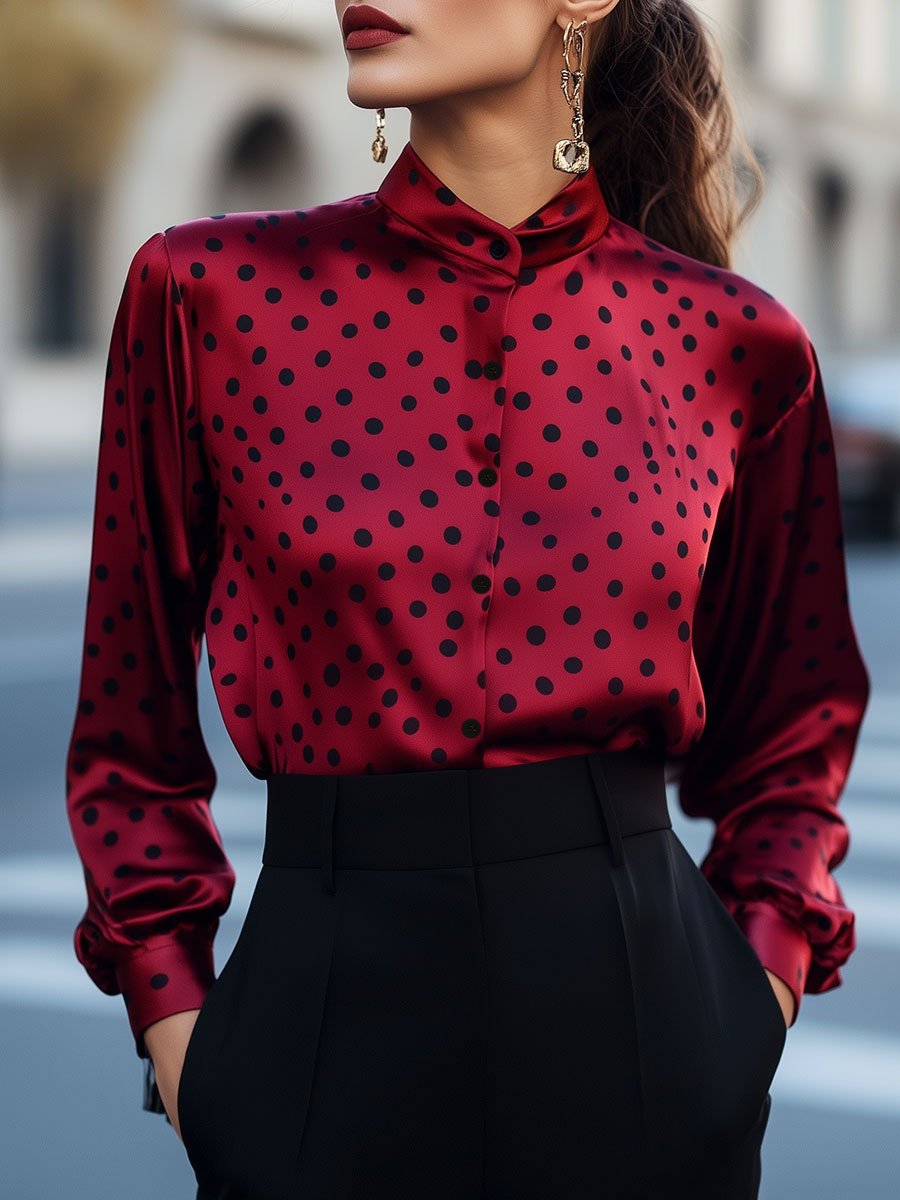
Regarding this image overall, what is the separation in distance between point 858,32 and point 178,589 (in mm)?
43337

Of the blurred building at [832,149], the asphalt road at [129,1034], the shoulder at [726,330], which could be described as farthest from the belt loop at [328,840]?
the blurred building at [832,149]

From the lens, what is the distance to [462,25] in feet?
6.39

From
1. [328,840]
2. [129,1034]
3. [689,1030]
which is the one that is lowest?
[129,1034]

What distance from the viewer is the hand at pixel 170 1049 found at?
198 cm

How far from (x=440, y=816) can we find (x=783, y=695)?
0.62 m

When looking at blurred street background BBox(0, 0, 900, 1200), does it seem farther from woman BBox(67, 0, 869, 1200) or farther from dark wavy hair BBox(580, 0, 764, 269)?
woman BBox(67, 0, 869, 1200)

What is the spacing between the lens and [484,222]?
2.05 m

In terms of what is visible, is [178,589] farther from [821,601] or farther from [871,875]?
[871,875]

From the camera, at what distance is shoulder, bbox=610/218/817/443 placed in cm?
217

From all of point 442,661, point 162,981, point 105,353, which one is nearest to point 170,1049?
point 162,981

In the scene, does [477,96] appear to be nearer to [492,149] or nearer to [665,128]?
[492,149]

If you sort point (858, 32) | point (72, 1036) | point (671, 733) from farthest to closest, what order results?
point (858, 32) → point (72, 1036) → point (671, 733)

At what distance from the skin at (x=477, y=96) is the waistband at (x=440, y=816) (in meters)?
0.25

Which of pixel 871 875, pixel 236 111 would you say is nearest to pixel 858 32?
pixel 236 111
